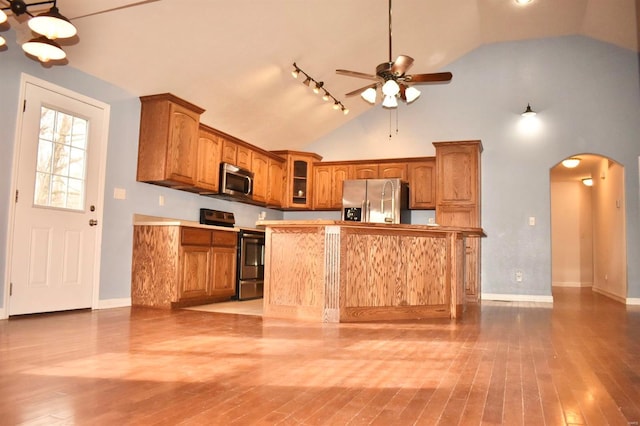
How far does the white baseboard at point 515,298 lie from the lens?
282 inches

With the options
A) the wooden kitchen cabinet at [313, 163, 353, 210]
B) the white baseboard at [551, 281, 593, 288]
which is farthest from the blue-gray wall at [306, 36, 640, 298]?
the white baseboard at [551, 281, 593, 288]

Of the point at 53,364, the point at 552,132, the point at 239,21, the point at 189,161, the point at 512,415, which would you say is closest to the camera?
the point at 512,415

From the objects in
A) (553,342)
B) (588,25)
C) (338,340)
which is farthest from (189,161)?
(588,25)

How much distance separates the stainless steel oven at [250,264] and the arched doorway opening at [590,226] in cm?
505

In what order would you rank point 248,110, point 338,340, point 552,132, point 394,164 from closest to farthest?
point 338,340 < point 248,110 < point 552,132 < point 394,164

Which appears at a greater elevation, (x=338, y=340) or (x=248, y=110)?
(x=248, y=110)

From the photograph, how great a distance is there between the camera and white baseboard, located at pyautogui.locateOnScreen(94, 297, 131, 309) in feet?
16.5

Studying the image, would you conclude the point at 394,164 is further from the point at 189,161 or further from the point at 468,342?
the point at 468,342

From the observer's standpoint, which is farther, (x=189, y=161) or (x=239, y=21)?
(x=189, y=161)

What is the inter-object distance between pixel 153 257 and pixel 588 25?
23.0 feet

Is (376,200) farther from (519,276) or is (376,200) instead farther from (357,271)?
(357,271)

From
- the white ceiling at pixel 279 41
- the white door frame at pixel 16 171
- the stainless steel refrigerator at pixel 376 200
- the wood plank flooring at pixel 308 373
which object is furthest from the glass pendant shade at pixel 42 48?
the stainless steel refrigerator at pixel 376 200

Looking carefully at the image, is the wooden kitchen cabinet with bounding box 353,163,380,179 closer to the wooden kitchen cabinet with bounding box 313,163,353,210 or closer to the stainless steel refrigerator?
the wooden kitchen cabinet with bounding box 313,163,353,210

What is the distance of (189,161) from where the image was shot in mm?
5734
